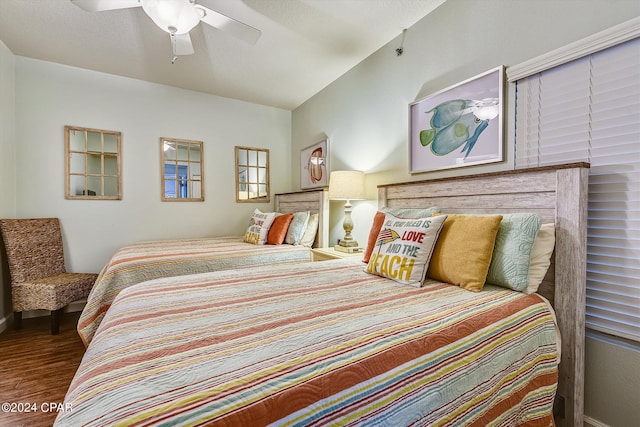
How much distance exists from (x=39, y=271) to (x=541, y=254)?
4045mm

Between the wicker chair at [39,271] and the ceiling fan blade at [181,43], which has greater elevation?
the ceiling fan blade at [181,43]

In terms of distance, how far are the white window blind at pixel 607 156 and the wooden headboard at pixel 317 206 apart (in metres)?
→ 2.01

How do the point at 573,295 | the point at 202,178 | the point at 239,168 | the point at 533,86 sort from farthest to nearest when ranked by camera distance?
1. the point at 239,168
2. the point at 202,178
3. the point at 533,86
4. the point at 573,295

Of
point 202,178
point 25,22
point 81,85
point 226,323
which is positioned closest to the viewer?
point 226,323

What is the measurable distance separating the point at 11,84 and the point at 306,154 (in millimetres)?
3094

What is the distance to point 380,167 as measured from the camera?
2.62 metres

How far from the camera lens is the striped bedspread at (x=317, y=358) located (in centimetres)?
59

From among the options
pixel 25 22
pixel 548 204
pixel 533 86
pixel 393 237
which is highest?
pixel 25 22

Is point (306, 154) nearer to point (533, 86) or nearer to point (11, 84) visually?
point (533, 86)

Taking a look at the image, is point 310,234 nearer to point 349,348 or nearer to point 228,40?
point 228,40

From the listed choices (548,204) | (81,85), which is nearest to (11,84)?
(81,85)

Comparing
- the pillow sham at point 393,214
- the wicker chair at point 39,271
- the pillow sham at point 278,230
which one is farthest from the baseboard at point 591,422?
the wicker chair at point 39,271

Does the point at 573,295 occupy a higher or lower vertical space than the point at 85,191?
lower

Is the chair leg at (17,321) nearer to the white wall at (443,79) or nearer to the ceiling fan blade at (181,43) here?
the ceiling fan blade at (181,43)
